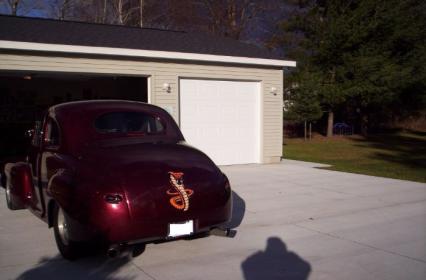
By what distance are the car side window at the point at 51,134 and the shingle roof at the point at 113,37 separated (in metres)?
5.36

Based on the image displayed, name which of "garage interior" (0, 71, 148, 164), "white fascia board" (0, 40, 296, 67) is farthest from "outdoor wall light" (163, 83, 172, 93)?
"garage interior" (0, 71, 148, 164)

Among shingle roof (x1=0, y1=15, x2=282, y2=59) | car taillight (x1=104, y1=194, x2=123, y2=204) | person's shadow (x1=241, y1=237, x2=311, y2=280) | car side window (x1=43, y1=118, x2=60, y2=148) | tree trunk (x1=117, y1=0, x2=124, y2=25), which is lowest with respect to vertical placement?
person's shadow (x1=241, y1=237, x2=311, y2=280)

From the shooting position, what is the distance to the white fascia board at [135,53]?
34.6 feet


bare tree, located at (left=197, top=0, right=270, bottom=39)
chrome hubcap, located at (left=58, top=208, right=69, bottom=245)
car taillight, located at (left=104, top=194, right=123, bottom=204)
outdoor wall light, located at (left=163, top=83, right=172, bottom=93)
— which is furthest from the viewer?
bare tree, located at (left=197, top=0, right=270, bottom=39)

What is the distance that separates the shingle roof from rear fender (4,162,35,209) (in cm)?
466

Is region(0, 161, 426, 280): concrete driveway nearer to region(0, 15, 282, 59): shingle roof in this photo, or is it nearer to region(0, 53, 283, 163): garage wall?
region(0, 53, 283, 163): garage wall

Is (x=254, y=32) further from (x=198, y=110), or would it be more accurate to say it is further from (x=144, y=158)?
(x=144, y=158)

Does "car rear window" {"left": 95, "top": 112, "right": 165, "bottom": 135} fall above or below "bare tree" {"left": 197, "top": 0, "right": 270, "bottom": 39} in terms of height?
below

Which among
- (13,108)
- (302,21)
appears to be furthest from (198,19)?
(13,108)

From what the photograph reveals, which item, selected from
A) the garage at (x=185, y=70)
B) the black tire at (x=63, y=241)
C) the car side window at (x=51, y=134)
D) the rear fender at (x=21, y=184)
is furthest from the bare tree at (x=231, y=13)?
the black tire at (x=63, y=241)

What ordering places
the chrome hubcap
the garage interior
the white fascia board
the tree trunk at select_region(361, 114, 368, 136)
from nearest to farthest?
the chrome hubcap → the white fascia board → the garage interior → the tree trunk at select_region(361, 114, 368, 136)

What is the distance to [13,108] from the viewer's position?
18453 millimetres

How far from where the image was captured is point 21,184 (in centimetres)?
679

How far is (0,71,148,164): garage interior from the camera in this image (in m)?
17.6
